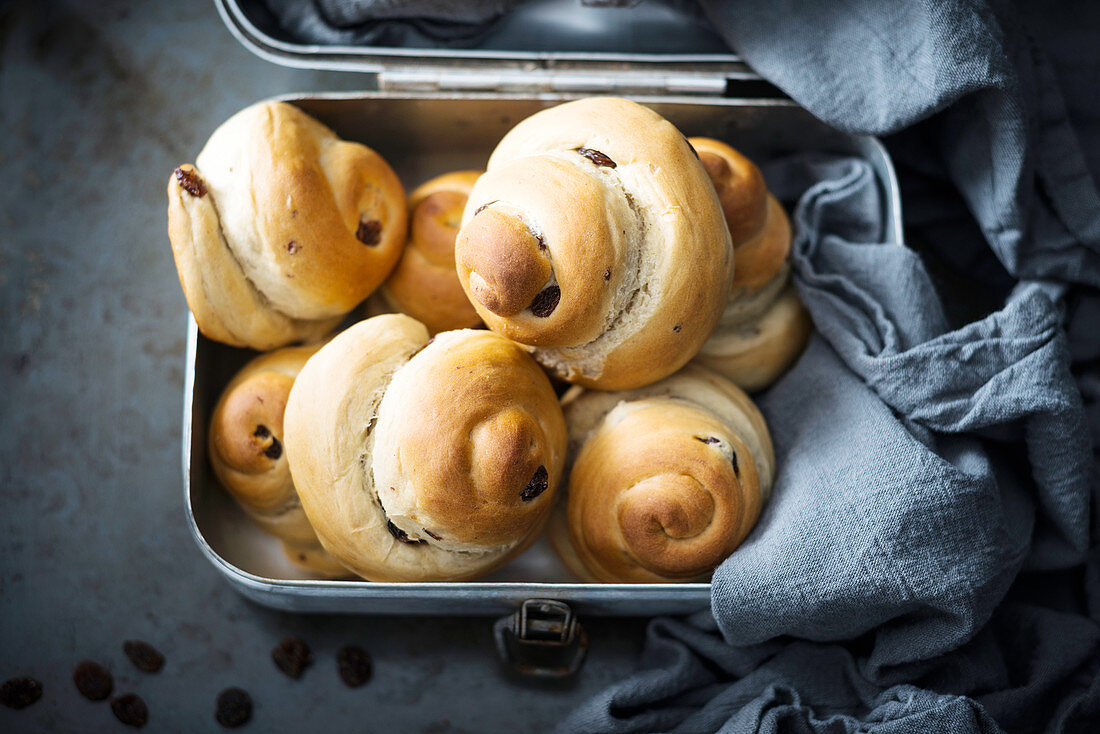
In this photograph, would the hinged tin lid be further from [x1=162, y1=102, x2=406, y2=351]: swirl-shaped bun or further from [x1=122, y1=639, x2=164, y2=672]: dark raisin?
[x1=122, y1=639, x2=164, y2=672]: dark raisin

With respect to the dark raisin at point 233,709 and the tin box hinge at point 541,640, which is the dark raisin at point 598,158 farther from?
the dark raisin at point 233,709

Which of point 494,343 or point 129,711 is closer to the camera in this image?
point 494,343

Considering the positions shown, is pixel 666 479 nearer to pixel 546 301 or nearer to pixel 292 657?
pixel 546 301

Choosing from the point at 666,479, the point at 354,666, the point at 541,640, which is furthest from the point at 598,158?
the point at 354,666

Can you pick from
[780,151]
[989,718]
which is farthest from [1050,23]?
[989,718]

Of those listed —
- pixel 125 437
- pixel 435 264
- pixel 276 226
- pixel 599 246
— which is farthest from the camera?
pixel 125 437

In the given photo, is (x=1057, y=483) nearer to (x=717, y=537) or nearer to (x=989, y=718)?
(x=989, y=718)
